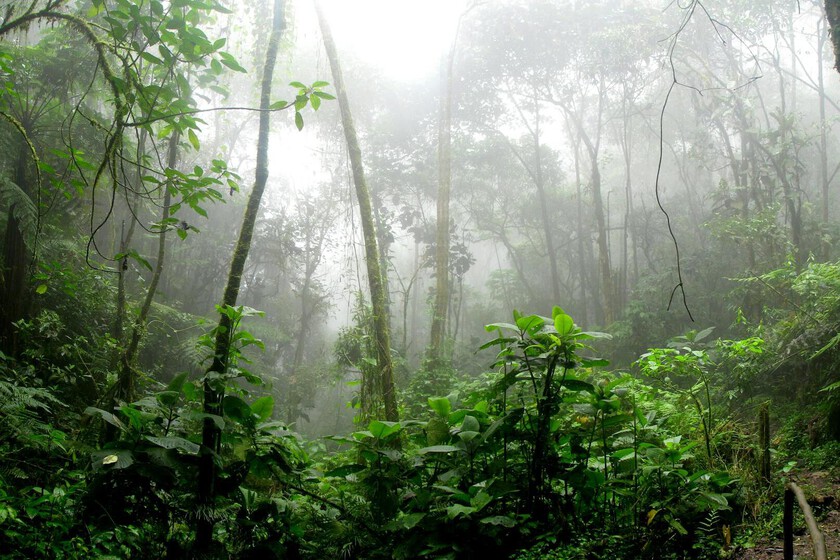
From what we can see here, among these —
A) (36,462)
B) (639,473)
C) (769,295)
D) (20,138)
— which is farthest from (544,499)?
(769,295)

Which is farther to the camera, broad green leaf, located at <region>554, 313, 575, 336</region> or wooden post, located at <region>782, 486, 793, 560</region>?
broad green leaf, located at <region>554, 313, 575, 336</region>

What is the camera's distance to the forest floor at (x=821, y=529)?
2428 mm

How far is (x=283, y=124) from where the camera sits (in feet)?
62.6

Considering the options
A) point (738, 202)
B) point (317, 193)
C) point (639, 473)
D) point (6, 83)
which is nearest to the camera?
point (639, 473)

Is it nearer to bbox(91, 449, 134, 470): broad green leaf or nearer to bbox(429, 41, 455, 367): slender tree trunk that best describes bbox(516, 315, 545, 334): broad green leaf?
bbox(91, 449, 134, 470): broad green leaf

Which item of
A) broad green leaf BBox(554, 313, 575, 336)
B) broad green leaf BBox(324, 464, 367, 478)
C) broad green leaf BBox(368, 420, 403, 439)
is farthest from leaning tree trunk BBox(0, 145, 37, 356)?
broad green leaf BBox(554, 313, 575, 336)

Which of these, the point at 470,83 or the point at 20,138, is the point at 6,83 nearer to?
the point at 20,138

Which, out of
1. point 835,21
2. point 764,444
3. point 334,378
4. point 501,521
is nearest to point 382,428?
point 501,521

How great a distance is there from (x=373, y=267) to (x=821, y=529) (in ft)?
13.8

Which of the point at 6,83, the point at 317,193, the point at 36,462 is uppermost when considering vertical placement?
the point at 317,193

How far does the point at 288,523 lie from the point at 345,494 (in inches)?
19.1

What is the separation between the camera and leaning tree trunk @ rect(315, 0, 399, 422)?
5.43 meters

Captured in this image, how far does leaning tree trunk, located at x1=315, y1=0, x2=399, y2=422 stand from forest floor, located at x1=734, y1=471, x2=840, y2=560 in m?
3.28

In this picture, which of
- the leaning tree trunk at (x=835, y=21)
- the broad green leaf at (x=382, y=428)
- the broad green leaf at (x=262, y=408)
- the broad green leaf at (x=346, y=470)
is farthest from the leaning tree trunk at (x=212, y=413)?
the leaning tree trunk at (x=835, y=21)
